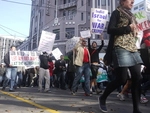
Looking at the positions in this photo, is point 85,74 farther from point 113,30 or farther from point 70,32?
point 70,32

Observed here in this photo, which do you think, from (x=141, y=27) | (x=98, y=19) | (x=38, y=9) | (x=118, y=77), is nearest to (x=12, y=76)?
(x=98, y=19)

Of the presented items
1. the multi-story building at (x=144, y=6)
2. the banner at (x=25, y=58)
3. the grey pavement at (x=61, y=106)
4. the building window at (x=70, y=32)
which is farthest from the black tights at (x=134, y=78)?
the building window at (x=70, y=32)

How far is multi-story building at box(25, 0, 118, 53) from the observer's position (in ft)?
122

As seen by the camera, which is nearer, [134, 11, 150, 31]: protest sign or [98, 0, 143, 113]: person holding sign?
[98, 0, 143, 113]: person holding sign

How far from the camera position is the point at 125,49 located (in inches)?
128

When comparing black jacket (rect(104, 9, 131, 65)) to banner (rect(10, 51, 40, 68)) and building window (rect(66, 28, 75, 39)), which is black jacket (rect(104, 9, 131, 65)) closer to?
banner (rect(10, 51, 40, 68))

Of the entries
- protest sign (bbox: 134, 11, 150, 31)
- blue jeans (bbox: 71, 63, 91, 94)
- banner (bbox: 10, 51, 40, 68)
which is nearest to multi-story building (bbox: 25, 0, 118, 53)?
banner (bbox: 10, 51, 40, 68)

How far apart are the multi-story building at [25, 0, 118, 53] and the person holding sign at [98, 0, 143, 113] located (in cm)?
3196

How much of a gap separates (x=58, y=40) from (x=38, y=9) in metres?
12.1

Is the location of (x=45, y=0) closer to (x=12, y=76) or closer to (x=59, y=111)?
(x=12, y=76)

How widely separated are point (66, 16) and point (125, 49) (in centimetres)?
3643

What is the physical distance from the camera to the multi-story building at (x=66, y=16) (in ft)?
122

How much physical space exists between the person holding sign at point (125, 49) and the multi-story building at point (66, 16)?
3196cm

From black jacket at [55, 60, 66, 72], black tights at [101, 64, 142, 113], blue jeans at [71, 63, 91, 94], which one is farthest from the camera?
black jacket at [55, 60, 66, 72]
